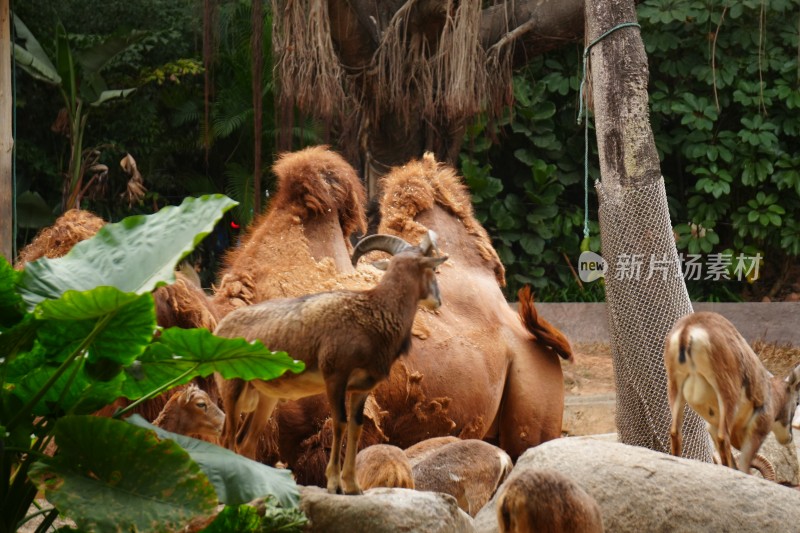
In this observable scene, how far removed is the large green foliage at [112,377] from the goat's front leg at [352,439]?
19 centimetres

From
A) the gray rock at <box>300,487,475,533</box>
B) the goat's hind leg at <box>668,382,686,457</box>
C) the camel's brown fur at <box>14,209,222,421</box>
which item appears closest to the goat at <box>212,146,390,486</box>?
the camel's brown fur at <box>14,209,222,421</box>

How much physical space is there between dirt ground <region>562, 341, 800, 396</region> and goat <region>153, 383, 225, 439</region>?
6122mm

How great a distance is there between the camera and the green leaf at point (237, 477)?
262 centimetres

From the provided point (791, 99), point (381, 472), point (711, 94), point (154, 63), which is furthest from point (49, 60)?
point (381, 472)

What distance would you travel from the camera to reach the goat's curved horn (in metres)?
3.17

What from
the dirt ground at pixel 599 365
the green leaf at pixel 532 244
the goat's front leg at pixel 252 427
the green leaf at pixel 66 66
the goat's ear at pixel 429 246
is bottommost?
the dirt ground at pixel 599 365

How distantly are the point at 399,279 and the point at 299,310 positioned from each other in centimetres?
31

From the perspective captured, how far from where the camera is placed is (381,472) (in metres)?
3.75

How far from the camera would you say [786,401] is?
4633 mm

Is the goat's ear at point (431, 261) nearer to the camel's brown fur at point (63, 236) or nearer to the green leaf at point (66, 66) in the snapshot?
the camel's brown fur at point (63, 236)

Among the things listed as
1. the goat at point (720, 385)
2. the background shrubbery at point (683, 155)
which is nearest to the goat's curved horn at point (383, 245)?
the goat at point (720, 385)

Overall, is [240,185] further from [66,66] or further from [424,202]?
[424,202]

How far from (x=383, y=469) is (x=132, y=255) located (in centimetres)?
137

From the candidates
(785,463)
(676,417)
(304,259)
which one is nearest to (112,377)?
(304,259)
